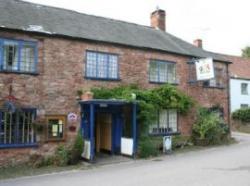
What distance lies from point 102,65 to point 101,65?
60mm

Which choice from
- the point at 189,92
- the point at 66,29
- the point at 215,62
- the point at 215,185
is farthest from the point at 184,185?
the point at 215,62

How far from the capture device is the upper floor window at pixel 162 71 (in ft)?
69.5

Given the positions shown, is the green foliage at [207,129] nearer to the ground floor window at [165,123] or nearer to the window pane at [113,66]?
the ground floor window at [165,123]

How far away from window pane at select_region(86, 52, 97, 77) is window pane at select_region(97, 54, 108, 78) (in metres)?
0.23

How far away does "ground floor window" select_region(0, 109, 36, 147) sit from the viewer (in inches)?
617

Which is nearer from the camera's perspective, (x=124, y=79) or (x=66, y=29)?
(x=66, y=29)

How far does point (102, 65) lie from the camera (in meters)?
18.9

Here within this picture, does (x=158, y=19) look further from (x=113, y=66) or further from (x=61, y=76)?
(x=61, y=76)

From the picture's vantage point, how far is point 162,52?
70.5ft

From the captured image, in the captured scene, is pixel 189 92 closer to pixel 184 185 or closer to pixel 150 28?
pixel 150 28

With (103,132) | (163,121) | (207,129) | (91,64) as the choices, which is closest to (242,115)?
(207,129)

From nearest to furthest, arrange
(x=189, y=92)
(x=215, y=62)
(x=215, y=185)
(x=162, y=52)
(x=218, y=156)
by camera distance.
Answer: (x=215, y=185) → (x=218, y=156) → (x=162, y=52) → (x=189, y=92) → (x=215, y=62)

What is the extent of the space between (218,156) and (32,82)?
386 inches

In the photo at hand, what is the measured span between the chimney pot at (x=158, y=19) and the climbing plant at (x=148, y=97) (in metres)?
7.47
